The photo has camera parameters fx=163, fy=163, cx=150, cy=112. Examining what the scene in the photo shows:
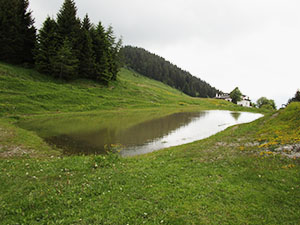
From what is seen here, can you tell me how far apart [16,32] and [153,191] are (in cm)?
5602

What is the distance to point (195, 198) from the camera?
7.23m

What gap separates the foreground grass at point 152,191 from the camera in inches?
240

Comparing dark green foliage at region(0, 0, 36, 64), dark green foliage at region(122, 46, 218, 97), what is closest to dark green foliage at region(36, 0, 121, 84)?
dark green foliage at region(0, 0, 36, 64)

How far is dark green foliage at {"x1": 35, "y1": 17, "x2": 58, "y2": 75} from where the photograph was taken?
1756 inches

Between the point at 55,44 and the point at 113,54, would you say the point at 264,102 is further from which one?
the point at 55,44

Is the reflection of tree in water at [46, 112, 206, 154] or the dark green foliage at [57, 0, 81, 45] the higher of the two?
the dark green foliage at [57, 0, 81, 45]

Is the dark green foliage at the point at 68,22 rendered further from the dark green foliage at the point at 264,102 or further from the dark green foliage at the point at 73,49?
the dark green foliage at the point at 264,102

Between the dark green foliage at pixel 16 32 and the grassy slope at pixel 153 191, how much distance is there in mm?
46651

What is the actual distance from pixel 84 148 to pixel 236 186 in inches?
533

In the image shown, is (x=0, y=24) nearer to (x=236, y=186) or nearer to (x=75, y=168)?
(x=75, y=168)

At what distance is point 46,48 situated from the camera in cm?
4528

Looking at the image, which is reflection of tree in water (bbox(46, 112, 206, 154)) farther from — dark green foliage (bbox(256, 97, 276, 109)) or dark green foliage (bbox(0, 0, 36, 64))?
dark green foliage (bbox(256, 97, 276, 109))

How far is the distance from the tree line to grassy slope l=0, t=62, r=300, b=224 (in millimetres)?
43306

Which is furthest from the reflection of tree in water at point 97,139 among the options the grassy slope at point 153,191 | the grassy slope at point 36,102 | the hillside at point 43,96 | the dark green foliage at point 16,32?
the dark green foliage at point 16,32
